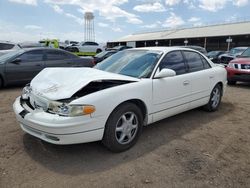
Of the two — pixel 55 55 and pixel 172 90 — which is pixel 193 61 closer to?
pixel 172 90

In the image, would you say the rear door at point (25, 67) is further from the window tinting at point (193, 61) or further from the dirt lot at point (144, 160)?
the window tinting at point (193, 61)

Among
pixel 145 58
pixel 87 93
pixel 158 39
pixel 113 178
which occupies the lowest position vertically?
pixel 113 178

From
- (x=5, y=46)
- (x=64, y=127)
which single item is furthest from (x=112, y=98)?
(x=5, y=46)

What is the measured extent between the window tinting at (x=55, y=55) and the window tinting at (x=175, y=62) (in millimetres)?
5615

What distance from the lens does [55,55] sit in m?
8.96

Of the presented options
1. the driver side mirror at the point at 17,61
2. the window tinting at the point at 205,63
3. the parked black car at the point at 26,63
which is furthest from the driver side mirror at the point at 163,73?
the driver side mirror at the point at 17,61

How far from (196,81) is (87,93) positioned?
95.8 inches

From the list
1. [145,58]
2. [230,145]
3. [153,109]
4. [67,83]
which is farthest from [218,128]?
[67,83]

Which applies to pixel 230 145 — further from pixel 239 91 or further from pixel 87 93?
pixel 239 91

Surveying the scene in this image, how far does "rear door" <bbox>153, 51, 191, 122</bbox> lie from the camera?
3867mm

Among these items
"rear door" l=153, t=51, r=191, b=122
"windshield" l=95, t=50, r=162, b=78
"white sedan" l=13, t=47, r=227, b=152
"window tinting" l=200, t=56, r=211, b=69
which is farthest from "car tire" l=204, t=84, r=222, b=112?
"windshield" l=95, t=50, r=162, b=78

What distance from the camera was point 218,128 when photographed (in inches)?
176

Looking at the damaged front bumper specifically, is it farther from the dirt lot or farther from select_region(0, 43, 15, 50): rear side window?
select_region(0, 43, 15, 50): rear side window

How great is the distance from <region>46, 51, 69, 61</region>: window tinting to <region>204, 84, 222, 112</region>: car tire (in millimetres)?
5826
